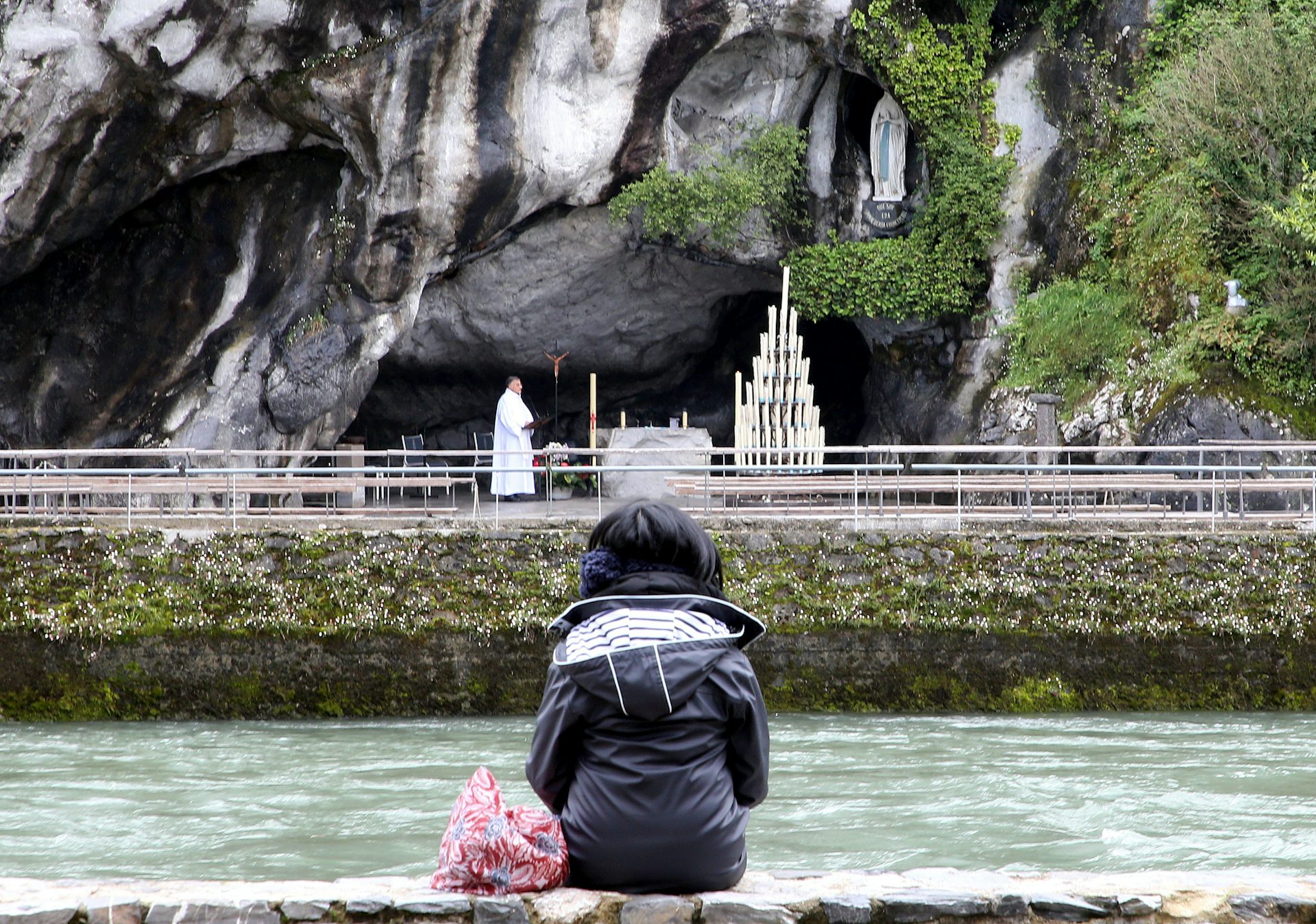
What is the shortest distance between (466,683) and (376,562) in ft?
4.01

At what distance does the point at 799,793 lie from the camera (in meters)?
7.17

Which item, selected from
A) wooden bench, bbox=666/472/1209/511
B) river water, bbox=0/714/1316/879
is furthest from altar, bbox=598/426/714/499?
river water, bbox=0/714/1316/879

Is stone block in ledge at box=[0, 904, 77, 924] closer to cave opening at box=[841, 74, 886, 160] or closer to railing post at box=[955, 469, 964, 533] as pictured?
railing post at box=[955, 469, 964, 533]

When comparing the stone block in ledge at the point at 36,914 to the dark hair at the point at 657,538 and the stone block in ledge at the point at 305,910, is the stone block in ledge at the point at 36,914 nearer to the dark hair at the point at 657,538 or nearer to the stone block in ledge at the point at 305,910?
the stone block in ledge at the point at 305,910

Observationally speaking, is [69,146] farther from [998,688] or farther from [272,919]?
[272,919]

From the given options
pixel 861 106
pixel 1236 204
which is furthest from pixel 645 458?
pixel 1236 204

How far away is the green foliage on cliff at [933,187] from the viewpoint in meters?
19.2

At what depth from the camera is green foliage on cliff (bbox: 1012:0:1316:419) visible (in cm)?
1526

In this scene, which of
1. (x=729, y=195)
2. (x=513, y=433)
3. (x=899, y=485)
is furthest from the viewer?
(x=729, y=195)

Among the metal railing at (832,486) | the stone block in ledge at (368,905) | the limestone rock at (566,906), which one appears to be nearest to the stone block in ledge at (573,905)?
the limestone rock at (566,906)

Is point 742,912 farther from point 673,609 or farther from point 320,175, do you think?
point 320,175

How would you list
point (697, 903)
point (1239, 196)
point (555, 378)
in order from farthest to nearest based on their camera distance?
point (555, 378)
point (1239, 196)
point (697, 903)

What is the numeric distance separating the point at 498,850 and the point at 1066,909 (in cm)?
157

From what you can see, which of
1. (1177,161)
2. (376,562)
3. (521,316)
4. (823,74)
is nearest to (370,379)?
(521,316)
